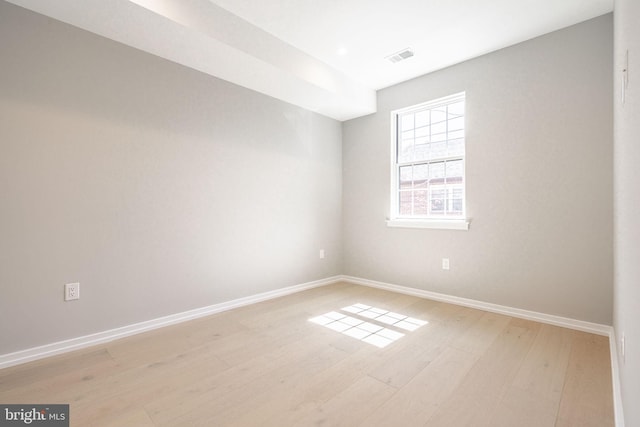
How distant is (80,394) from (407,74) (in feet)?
13.3

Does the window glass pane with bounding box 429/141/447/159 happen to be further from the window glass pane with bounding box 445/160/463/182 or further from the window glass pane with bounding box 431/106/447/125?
the window glass pane with bounding box 431/106/447/125

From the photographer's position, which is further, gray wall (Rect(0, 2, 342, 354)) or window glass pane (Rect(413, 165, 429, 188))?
window glass pane (Rect(413, 165, 429, 188))

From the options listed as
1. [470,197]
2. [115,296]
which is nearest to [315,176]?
[470,197]

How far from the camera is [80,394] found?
1.63m

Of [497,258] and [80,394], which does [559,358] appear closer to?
[497,258]

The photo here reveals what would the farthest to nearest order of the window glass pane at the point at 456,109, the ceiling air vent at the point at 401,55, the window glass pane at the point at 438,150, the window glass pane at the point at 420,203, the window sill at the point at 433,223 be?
1. the window glass pane at the point at 420,203
2. the window glass pane at the point at 438,150
3. the window glass pane at the point at 456,109
4. the window sill at the point at 433,223
5. the ceiling air vent at the point at 401,55

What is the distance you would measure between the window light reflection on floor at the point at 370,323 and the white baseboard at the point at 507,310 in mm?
735

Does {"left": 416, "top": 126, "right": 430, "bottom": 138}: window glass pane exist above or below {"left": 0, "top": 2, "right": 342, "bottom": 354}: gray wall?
above

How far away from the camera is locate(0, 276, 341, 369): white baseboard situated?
6.47ft

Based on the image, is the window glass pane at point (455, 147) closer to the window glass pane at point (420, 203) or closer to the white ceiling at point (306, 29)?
the window glass pane at point (420, 203)

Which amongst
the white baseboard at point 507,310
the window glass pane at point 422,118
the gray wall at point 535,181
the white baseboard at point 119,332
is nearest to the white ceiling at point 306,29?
the gray wall at point 535,181

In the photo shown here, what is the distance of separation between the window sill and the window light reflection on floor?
112 centimetres

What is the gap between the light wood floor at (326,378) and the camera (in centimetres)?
146

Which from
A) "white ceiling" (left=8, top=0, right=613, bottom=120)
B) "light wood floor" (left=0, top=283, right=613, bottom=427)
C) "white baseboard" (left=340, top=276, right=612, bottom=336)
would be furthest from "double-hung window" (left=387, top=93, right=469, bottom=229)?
"light wood floor" (left=0, top=283, right=613, bottom=427)
